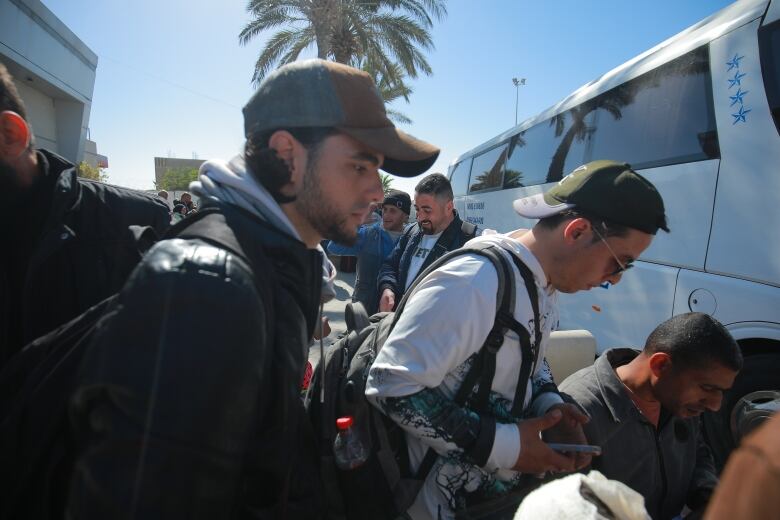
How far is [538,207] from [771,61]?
2.81 meters

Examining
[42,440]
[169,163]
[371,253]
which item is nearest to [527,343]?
[42,440]

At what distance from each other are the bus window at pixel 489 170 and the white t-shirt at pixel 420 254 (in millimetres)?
5060

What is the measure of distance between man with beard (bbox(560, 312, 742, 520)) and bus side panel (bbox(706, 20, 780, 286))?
4.79 ft

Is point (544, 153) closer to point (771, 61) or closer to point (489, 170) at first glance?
point (489, 170)

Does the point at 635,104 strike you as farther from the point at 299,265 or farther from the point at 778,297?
the point at 299,265

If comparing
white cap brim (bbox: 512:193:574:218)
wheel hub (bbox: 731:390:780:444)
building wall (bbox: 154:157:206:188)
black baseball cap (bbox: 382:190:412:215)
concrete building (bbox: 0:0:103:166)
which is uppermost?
building wall (bbox: 154:157:206:188)

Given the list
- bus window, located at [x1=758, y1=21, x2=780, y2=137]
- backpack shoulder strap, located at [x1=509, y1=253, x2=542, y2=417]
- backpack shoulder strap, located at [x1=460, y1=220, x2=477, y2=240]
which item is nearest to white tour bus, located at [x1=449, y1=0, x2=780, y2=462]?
bus window, located at [x1=758, y1=21, x2=780, y2=137]

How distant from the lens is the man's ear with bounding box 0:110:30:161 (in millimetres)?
1457

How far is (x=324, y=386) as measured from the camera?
1.61 m

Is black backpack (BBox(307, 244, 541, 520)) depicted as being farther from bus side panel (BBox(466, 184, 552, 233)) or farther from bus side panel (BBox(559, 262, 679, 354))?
bus side panel (BBox(466, 184, 552, 233))

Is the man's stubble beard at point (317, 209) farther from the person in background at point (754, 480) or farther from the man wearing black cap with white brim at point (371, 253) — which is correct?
the man wearing black cap with white brim at point (371, 253)

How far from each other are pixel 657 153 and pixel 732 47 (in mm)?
1002

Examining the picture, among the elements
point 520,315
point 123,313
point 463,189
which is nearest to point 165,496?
point 123,313

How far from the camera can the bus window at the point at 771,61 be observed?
296cm
